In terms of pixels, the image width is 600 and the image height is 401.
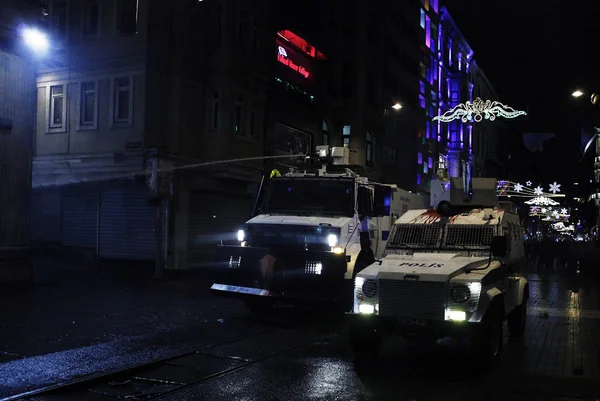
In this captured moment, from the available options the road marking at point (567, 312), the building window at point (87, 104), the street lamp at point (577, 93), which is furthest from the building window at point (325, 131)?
the road marking at point (567, 312)

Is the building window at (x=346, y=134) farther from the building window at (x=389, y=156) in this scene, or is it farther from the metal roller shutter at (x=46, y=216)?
the metal roller shutter at (x=46, y=216)

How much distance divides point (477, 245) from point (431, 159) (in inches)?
1592

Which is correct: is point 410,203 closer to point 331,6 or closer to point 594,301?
point 594,301

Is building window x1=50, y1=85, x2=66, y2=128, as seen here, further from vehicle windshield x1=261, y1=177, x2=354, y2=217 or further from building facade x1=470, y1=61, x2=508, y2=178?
building facade x1=470, y1=61, x2=508, y2=178

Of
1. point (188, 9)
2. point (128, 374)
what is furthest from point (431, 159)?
point (128, 374)

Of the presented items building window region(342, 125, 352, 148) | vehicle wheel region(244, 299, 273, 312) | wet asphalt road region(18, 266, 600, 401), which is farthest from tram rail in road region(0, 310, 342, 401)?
building window region(342, 125, 352, 148)

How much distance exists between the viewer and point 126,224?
21.8m

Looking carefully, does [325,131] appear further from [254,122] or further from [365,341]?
[365,341]

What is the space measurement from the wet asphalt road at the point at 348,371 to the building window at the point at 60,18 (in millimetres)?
15256

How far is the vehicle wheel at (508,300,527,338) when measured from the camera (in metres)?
11.0

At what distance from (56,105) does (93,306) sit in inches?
454

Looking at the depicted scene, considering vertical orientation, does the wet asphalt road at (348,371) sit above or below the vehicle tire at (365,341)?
below

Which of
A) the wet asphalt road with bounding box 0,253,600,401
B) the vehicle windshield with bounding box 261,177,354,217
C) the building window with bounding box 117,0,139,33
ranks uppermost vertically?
the building window with bounding box 117,0,139,33

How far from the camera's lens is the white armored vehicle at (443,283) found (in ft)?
26.9
